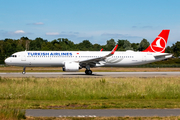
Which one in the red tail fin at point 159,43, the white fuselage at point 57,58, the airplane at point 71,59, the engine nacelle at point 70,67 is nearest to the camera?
the engine nacelle at point 70,67

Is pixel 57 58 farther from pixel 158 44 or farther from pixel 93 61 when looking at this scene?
pixel 158 44

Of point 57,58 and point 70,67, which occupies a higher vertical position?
point 57,58

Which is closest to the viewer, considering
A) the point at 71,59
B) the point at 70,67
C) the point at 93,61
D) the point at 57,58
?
the point at 70,67

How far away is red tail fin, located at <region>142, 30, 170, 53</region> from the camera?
42650mm

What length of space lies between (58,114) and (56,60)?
26637mm

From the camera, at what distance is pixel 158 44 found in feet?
140

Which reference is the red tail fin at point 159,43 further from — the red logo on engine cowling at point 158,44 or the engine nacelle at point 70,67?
the engine nacelle at point 70,67

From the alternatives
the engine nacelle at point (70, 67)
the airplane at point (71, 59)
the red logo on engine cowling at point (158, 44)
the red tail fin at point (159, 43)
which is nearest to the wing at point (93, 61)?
the airplane at point (71, 59)

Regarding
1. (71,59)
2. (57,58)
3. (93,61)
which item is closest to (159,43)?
(93,61)

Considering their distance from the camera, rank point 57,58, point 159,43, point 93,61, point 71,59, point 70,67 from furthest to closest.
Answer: point 159,43 → point 71,59 → point 57,58 → point 93,61 → point 70,67

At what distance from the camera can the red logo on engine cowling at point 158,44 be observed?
4266 cm

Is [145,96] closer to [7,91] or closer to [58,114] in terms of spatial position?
[58,114]

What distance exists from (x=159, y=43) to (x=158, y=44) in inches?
9.5

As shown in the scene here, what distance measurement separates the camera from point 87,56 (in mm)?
38406
